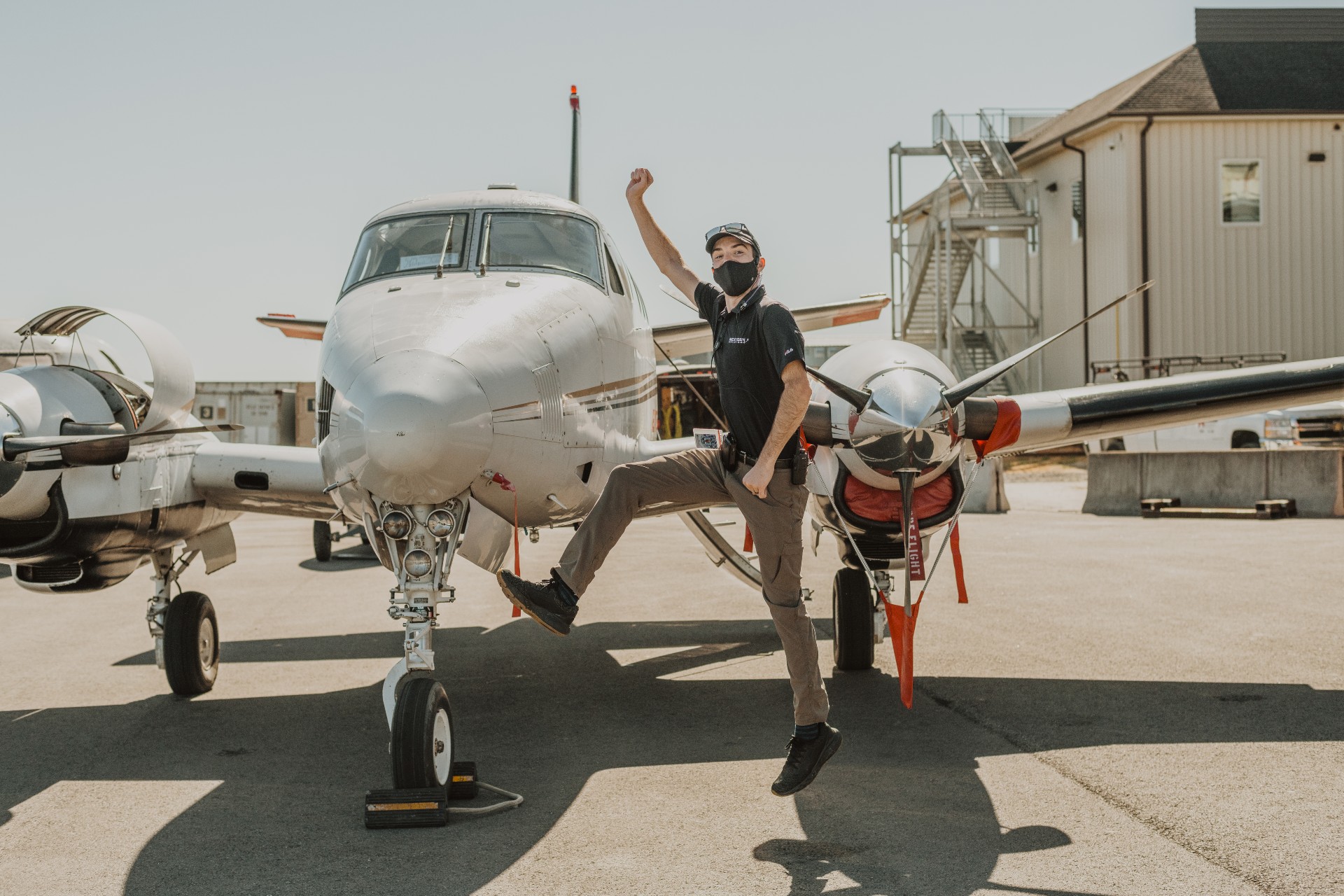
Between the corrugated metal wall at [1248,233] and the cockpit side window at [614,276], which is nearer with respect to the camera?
the cockpit side window at [614,276]

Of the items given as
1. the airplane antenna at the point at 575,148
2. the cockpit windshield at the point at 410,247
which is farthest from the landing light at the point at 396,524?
the airplane antenna at the point at 575,148

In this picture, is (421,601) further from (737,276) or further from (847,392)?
(847,392)

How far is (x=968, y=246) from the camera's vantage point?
34.6 m

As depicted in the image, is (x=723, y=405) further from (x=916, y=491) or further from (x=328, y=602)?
(x=328, y=602)

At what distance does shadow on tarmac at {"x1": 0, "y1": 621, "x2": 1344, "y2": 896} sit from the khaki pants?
0.64 metres

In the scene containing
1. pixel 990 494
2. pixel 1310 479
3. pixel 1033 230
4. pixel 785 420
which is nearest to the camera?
pixel 785 420

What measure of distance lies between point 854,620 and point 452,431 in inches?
166

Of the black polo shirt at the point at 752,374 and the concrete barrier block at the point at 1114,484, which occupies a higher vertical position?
the black polo shirt at the point at 752,374

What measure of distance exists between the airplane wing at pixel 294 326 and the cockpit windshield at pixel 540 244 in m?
4.70

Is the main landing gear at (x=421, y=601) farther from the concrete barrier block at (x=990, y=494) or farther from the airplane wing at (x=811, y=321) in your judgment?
the concrete barrier block at (x=990, y=494)

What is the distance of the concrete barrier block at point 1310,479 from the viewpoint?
63.7ft

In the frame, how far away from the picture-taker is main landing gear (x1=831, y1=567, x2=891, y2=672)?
27.5ft

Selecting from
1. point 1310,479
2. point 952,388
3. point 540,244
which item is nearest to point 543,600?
point 540,244

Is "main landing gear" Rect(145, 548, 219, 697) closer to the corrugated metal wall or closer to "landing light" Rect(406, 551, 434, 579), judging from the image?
"landing light" Rect(406, 551, 434, 579)
